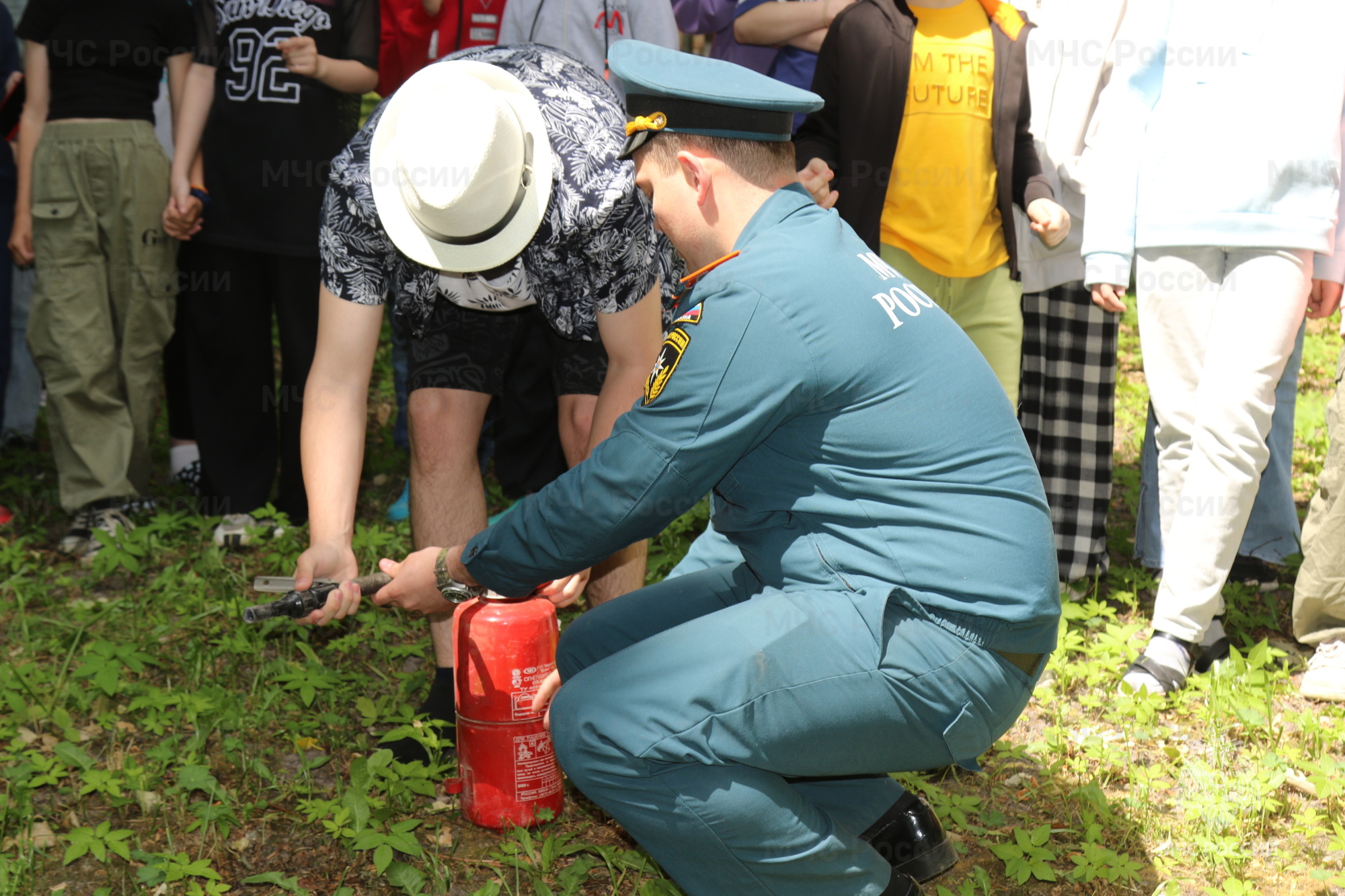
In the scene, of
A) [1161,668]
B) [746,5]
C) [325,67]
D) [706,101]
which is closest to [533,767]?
[706,101]

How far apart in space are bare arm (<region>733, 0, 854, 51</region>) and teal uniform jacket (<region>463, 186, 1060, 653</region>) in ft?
7.94

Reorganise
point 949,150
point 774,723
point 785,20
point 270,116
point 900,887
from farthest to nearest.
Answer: point 270,116, point 785,20, point 949,150, point 900,887, point 774,723

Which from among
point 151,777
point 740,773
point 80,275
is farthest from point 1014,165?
point 80,275

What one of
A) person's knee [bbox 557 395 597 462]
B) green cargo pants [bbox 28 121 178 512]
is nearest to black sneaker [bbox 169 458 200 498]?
green cargo pants [bbox 28 121 178 512]

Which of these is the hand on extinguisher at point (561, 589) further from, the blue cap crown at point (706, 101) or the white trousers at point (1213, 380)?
the white trousers at point (1213, 380)

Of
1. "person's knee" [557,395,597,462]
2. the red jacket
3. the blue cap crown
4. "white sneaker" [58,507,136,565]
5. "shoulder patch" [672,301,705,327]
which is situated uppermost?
the red jacket

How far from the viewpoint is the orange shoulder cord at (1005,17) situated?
4004mm

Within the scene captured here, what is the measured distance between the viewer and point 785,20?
454cm

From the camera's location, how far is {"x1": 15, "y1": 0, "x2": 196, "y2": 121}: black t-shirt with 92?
4625 millimetres

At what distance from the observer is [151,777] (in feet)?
10.0

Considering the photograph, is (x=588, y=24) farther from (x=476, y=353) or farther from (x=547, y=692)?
(x=547, y=692)

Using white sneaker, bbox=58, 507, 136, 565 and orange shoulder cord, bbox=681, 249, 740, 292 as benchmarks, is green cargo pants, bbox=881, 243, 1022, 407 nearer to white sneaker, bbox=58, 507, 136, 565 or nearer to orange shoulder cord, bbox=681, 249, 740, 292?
orange shoulder cord, bbox=681, 249, 740, 292

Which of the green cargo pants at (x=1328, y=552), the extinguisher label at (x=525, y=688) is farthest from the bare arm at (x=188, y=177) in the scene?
the green cargo pants at (x=1328, y=552)

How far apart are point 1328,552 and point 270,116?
13.1ft
